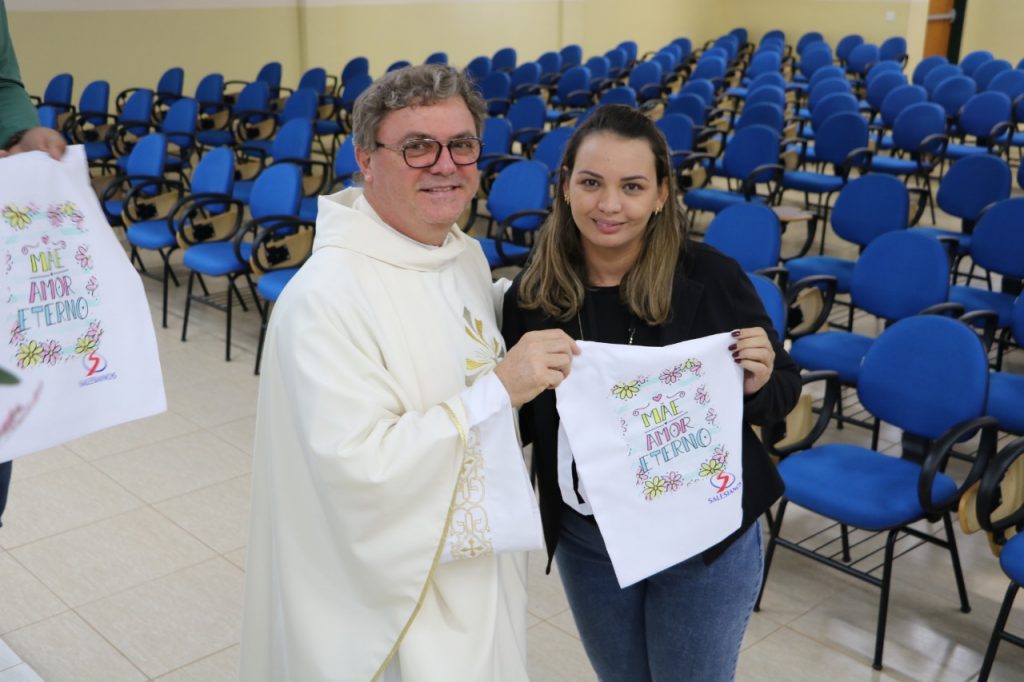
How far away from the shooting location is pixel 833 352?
169 inches

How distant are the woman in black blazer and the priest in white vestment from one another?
0.19 metres

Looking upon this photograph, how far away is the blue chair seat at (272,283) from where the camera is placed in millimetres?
5113

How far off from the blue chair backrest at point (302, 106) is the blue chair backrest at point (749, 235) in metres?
5.31

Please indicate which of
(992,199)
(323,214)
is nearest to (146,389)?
(323,214)

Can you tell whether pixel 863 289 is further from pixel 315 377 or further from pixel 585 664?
pixel 315 377

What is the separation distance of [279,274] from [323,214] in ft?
12.0

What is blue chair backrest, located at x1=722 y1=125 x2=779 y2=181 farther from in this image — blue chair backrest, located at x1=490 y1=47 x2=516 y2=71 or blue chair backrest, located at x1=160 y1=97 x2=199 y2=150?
blue chair backrest, located at x1=490 y1=47 x2=516 y2=71

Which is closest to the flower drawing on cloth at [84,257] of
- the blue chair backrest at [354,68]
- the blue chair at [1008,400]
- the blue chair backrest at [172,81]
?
the blue chair at [1008,400]

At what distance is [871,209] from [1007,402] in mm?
2068

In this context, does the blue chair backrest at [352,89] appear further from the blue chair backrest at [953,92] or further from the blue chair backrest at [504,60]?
the blue chair backrest at [953,92]

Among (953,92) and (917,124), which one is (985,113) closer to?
(953,92)

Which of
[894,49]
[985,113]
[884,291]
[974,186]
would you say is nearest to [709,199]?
[974,186]

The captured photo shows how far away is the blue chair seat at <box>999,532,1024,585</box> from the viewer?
2.69 meters

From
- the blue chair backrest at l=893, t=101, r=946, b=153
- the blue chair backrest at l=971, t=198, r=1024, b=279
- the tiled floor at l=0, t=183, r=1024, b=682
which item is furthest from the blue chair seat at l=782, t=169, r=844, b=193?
the tiled floor at l=0, t=183, r=1024, b=682
